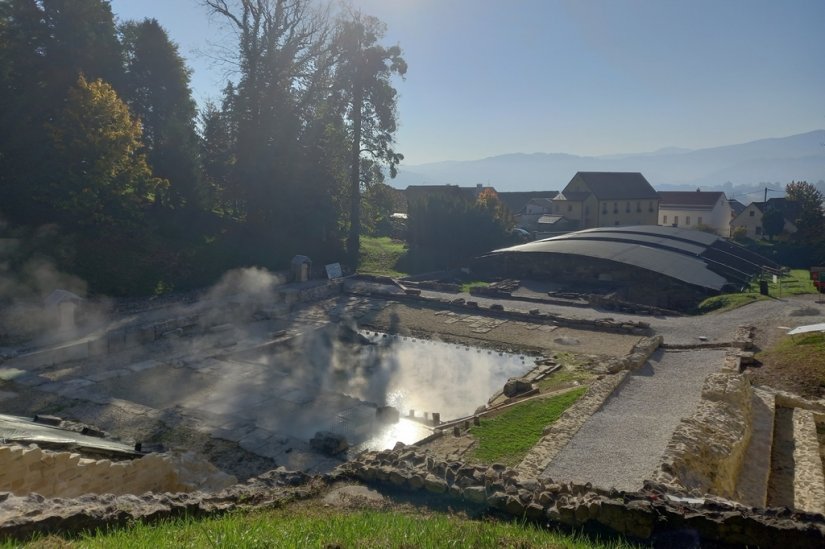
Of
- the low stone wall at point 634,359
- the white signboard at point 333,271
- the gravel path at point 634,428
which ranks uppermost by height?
the white signboard at point 333,271

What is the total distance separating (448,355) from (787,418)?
10.1 metres

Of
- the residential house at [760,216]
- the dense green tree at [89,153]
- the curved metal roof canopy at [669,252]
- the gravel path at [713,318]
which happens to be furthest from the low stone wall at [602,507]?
the residential house at [760,216]

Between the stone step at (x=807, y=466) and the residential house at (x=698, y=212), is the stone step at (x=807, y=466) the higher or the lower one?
the lower one

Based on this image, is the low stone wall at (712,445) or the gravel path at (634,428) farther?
the gravel path at (634,428)

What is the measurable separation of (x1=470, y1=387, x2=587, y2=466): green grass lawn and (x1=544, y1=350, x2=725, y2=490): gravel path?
0.93 metres

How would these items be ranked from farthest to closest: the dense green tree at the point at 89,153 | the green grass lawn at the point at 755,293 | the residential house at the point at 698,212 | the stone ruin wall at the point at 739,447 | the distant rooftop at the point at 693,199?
the distant rooftop at the point at 693,199
the residential house at the point at 698,212
the green grass lawn at the point at 755,293
the dense green tree at the point at 89,153
the stone ruin wall at the point at 739,447

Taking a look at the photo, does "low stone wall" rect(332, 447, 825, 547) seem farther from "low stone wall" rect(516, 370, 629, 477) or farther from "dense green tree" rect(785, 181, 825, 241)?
"dense green tree" rect(785, 181, 825, 241)

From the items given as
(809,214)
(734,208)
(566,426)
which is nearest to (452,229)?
(566,426)

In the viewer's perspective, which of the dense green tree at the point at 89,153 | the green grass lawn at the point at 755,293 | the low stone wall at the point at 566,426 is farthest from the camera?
the green grass lawn at the point at 755,293

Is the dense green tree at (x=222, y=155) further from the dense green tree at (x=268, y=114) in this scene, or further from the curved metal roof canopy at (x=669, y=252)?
the curved metal roof canopy at (x=669, y=252)

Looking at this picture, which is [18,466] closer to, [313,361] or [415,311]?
[313,361]

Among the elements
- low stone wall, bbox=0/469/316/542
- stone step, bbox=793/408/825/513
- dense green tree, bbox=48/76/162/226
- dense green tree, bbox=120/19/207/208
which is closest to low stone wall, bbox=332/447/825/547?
low stone wall, bbox=0/469/316/542

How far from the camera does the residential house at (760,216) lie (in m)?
56.1

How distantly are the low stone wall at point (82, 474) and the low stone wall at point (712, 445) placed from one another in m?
8.02
